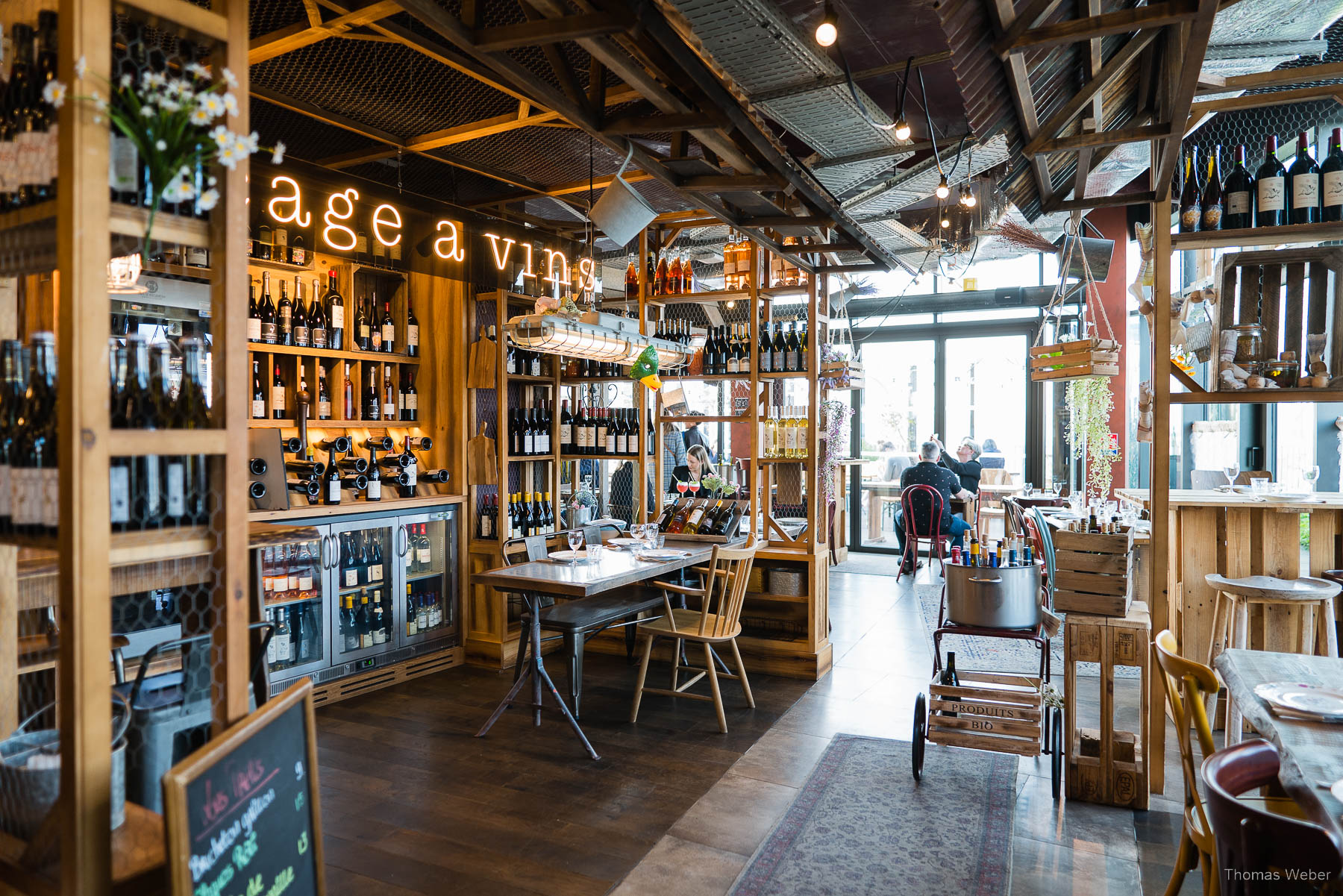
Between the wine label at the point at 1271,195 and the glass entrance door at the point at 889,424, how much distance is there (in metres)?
6.84

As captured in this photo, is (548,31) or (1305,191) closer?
(548,31)

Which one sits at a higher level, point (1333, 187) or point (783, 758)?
point (1333, 187)

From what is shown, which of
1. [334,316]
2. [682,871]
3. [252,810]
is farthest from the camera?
[334,316]

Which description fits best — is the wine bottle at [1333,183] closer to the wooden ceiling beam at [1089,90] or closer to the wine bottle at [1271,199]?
the wine bottle at [1271,199]

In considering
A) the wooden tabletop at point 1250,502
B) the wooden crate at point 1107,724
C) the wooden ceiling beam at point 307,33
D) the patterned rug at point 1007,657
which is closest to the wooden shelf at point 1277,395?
the wooden tabletop at point 1250,502

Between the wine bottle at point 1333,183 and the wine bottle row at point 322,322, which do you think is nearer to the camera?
the wine bottle at point 1333,183

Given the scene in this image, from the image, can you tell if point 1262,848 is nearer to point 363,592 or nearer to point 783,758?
point 783,758

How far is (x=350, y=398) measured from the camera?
522 cm

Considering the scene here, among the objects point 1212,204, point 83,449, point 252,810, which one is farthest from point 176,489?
point 1212,204

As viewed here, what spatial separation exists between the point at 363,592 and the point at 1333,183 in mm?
5207

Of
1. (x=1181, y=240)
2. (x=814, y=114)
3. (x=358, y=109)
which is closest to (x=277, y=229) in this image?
(x=358, y=109)

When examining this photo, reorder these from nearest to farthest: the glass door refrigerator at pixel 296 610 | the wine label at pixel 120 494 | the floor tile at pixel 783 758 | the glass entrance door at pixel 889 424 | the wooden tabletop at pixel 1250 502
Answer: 1. the wine label at pixel 120 494
2. the floor tile at pixel 783 758
3. the wooden tabletop at pixel 1250 502
4. the glass door refrigerator at pixel 296 610
5. the glass entrance door at pixel 889 424

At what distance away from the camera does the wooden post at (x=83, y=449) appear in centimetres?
138

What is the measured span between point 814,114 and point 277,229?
3076mm
